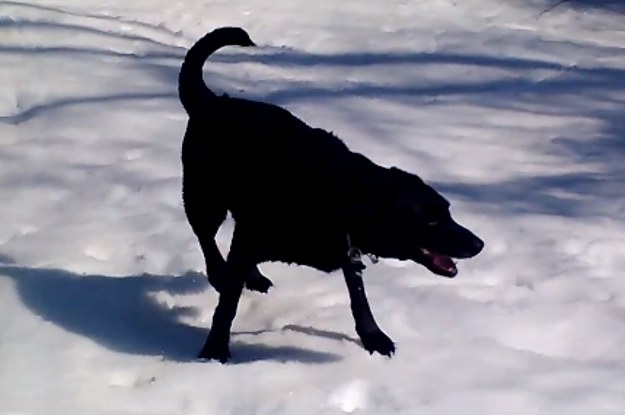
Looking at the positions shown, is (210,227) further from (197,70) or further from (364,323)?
(364,323)

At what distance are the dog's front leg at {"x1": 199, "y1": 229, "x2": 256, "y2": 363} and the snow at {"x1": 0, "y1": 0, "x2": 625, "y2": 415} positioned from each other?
3.6 inches

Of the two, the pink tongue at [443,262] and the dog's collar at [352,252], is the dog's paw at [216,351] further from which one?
the pink tongue at [443,262]

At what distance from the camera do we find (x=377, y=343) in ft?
10.8

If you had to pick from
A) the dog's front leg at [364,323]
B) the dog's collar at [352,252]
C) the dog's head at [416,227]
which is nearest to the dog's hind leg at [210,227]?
the dog's front leg at [364,323]

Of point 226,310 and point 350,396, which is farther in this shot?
point 226,310

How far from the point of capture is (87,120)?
6.00 metres

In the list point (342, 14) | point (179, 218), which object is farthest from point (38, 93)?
point (342, 14)

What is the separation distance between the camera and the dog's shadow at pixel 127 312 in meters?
3.38

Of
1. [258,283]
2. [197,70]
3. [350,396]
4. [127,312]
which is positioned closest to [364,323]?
[350,396]

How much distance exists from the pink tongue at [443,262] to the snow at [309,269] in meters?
0.40

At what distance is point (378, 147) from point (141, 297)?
2245mm

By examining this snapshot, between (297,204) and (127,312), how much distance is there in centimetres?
99

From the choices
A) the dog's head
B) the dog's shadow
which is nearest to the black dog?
the dog's head

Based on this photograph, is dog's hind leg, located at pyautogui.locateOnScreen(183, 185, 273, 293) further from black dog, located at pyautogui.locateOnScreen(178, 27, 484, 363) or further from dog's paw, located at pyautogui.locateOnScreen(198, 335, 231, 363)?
dog's paw, located at pyautogui.locateOnScreen(198, 335, 231, 363)
